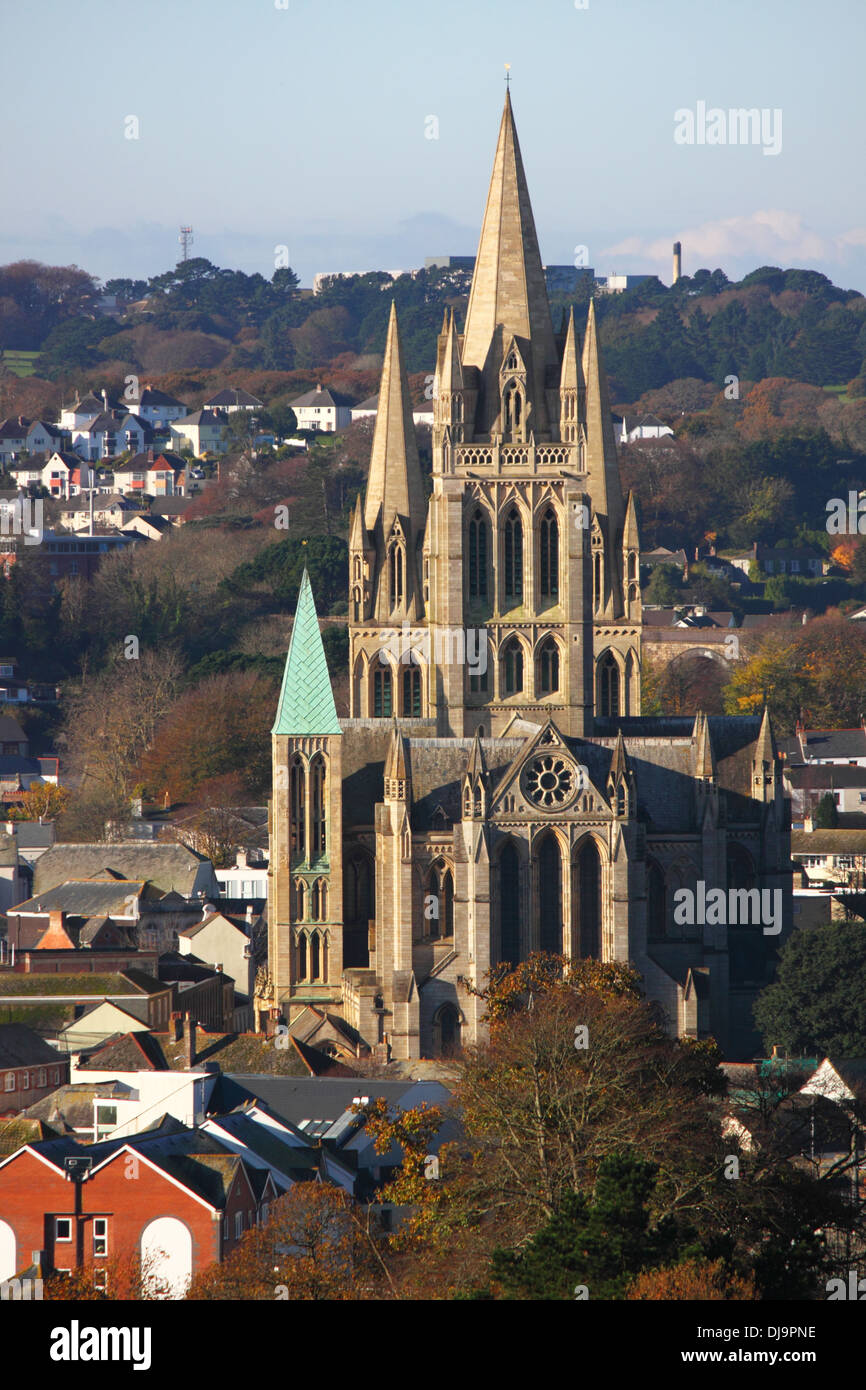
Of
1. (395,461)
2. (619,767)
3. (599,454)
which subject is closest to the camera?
(619,767)

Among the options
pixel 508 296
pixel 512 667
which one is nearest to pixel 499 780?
pixel 512 667

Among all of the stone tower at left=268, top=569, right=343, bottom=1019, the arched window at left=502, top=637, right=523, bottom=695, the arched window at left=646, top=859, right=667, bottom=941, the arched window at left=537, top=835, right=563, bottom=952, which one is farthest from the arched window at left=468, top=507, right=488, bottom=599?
the arched window at left=537, top=835, right=563, bottom=952

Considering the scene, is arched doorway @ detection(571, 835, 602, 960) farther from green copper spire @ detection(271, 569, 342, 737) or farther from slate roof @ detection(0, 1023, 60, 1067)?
slate roof @ detection(0, 1023, 60, 1067)

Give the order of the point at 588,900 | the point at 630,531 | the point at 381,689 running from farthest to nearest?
the point at 630,531, the point at 381,689, the point at 588,900

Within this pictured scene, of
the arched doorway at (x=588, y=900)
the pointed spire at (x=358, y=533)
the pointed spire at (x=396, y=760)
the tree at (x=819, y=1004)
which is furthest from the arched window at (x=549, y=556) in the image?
the tree at (x=819, y=1004)

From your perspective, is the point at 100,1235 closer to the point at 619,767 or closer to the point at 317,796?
the point at 619,767

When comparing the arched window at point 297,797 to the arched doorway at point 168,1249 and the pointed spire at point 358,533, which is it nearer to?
the pointed spire at point 358,533
